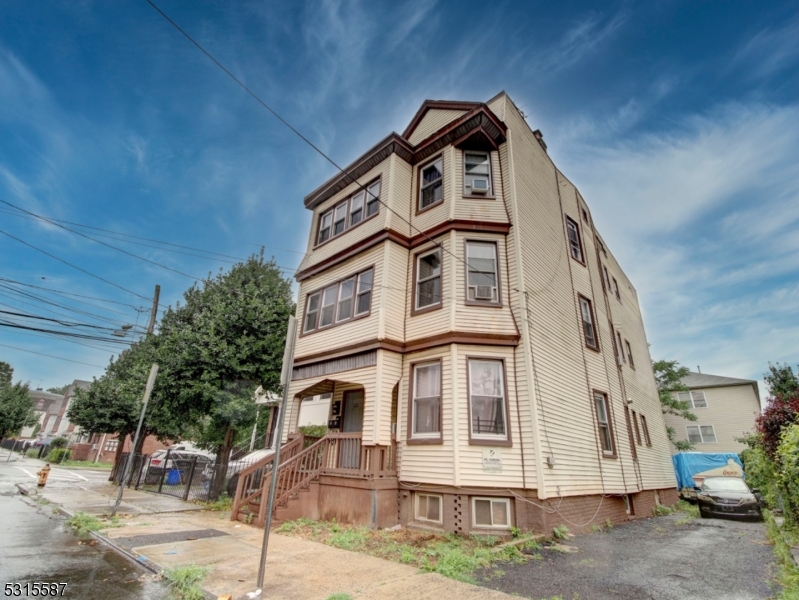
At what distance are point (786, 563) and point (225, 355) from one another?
14.7 meters

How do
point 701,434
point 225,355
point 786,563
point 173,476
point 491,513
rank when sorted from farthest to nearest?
1. point 701,434
2. point 173,476
3. point 225,355
4. point 491,513
5. point 786,563

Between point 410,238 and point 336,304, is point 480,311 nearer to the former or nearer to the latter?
point 410,238

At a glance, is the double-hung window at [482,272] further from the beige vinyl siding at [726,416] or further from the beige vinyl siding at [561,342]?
the beige vinyl siding at [726,416]

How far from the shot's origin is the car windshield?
506 inches

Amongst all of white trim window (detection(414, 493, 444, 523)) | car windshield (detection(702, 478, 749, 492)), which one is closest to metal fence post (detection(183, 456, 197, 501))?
white trim window (detection(414, 493, 444, 523))

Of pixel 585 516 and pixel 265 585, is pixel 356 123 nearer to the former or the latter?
pixel 265 585

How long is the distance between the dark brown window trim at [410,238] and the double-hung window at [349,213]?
1.04 m

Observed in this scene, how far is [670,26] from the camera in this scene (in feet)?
28.6

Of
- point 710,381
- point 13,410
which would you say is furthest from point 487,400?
point 13,410

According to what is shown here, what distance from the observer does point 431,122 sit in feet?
42.7

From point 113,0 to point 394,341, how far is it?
819 centimetres

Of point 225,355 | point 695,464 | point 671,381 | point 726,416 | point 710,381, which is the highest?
point 710,381

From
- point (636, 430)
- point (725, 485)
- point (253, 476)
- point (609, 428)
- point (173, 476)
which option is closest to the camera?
point (253, 476)

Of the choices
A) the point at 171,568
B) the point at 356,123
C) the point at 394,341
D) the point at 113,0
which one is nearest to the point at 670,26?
the point at 356,123
